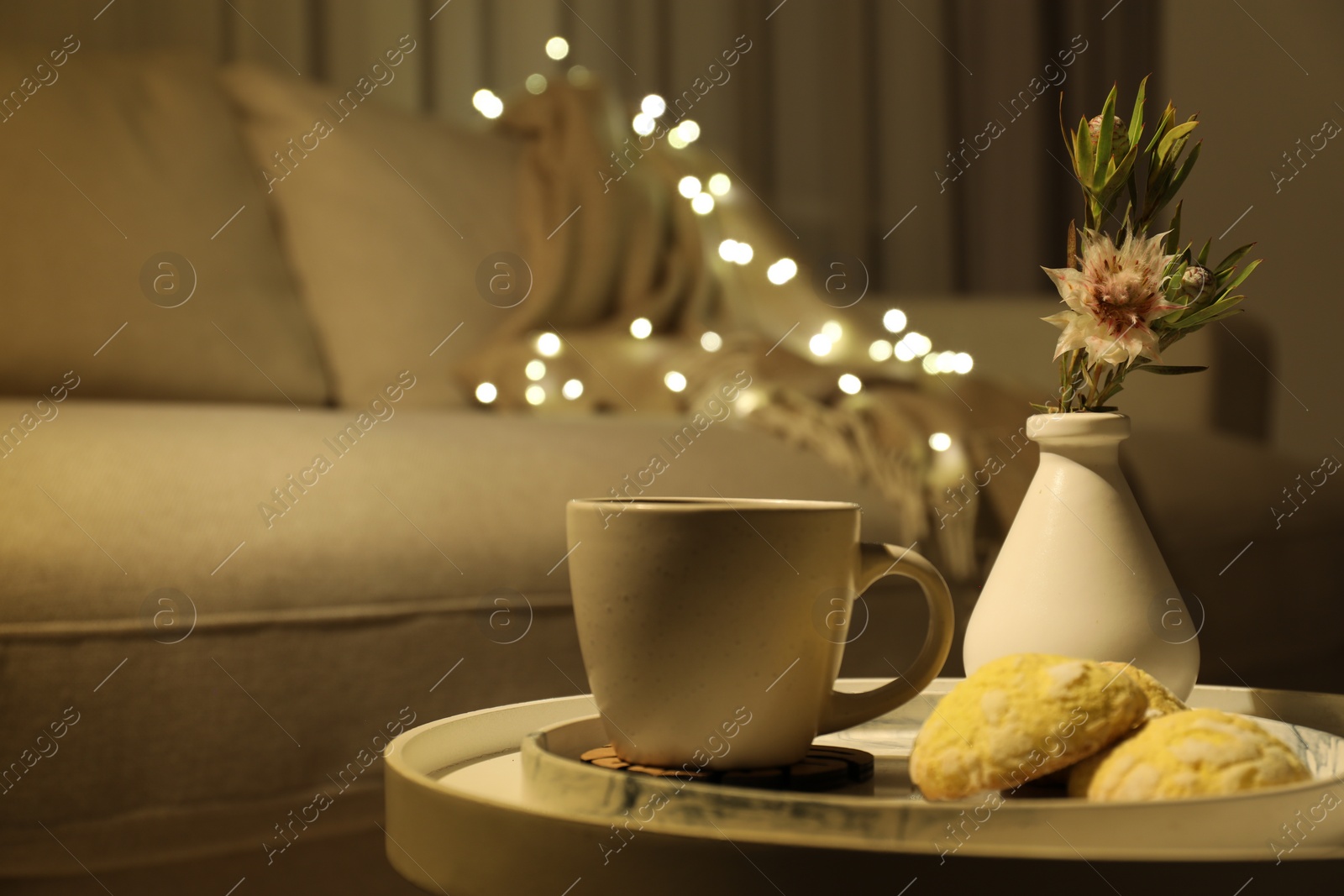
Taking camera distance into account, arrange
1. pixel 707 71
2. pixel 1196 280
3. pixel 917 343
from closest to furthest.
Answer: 1. pixel 1196 280
2. pixel 917 343
3. pixel 707 71

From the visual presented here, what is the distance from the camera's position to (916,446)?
134 centimetres

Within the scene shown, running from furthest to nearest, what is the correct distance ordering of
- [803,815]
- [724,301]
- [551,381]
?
[724,301] < [551,381] < [803,815]

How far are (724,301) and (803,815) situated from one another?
157cm

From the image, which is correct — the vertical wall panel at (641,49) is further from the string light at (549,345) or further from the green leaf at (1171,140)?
the green leaf at (1171,140)

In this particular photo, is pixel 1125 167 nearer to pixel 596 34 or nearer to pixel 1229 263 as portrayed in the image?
pixel 1229 263

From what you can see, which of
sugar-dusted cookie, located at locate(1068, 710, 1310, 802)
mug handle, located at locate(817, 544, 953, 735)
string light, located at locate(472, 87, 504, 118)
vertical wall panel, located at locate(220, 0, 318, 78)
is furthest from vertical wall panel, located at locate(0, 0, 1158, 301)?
sugar-dusted cookie, located at locate(1068, 710, 1310, 802)

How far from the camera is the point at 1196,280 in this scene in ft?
1.77

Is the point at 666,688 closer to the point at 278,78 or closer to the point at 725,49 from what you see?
the point at 278,78

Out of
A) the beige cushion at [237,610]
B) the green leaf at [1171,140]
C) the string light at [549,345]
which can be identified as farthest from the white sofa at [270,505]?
the green leaf at [1171,140]

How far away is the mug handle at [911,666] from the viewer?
1.55 ft

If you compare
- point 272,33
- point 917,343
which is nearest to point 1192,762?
point 917,343

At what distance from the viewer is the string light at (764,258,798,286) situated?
1.95 meters

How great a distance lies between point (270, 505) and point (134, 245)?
1.97 ft

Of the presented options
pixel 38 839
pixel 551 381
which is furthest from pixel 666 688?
pixel 551 381
